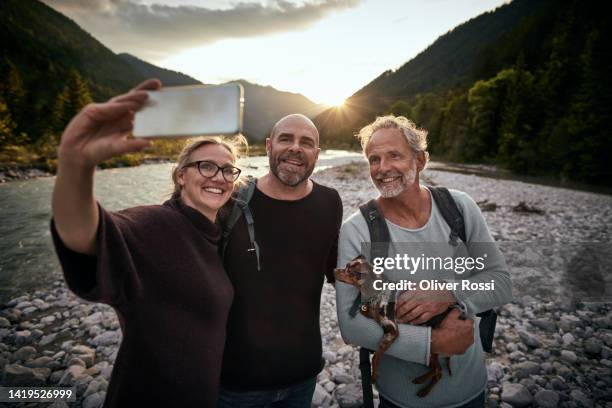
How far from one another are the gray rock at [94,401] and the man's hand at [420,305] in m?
3.81

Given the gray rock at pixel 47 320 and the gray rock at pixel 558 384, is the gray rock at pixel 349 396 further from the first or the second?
the gray rock at pixel 47 320

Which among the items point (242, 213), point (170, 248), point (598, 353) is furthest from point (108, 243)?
point (598, 353)

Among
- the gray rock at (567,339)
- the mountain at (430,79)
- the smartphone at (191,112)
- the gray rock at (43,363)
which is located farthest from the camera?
the mountain at (430,79)

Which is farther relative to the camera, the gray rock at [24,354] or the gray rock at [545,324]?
the gray rock at [545,324]

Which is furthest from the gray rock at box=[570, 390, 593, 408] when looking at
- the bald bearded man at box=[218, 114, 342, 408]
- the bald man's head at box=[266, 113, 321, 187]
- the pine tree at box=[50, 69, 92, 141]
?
the pine tree at box=[50, 69, 92, 141]

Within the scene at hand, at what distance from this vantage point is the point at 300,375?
231 centimetres

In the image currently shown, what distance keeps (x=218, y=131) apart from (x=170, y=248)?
3.08ft

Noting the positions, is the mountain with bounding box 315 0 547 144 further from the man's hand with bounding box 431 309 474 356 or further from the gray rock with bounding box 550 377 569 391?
the man's hand with bounding box 431 309 474 356

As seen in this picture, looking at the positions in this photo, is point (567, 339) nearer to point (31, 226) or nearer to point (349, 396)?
point (349, 396)

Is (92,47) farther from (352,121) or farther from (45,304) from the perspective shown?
(45,304)

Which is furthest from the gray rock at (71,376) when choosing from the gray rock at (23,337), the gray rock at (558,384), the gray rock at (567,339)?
the gray rock at (567,339)

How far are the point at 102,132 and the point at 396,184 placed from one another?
2.10 metres

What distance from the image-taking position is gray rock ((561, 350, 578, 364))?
4.19m

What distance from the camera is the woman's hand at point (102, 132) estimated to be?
1.07m
